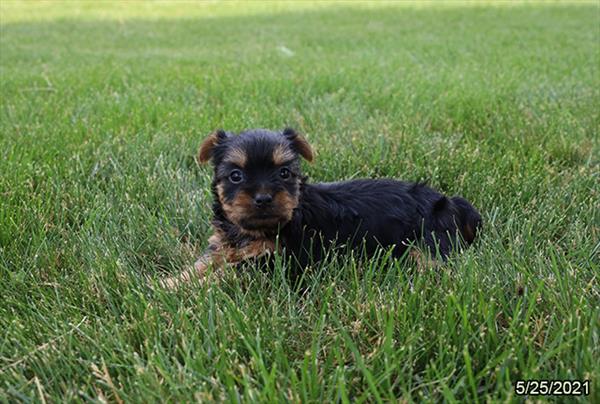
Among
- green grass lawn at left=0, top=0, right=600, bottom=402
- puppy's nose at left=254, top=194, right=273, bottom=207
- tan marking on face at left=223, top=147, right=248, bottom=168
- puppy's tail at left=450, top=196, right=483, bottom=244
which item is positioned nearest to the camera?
green grass lawn at left=0, top=0, right=600, bottom=402

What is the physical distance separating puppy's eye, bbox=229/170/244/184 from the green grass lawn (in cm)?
52

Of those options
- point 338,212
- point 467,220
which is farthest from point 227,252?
point 467,220

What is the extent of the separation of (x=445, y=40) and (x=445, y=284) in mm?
11036

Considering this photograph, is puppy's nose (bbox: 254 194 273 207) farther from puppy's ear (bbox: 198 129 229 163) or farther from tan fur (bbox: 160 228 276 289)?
puppy's ear (bbox: 198 129 229 163)

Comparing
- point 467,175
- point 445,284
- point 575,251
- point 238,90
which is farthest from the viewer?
point 238,90

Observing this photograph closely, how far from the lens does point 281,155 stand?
3.28m

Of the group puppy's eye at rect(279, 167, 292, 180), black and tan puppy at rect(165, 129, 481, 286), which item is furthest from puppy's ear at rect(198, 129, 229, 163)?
puppy's eye at rect(279, 167, 292, 180)

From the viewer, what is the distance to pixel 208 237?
3645 mm

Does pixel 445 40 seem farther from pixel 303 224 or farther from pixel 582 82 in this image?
pixel 303 224

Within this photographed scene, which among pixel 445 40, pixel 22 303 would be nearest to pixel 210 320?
pixel 22 303

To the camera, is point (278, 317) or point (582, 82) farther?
point (582, 82)

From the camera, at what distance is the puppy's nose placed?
302 centimetres

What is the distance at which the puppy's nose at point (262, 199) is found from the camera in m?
3.02

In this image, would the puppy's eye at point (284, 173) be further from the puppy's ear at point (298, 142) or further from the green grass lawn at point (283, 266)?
the green grass lawn at point (283, 266)
